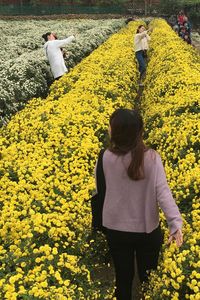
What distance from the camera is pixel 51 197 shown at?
5195 millimetres

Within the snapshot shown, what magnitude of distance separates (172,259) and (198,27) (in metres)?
50.8

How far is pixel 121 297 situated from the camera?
4.18 meters

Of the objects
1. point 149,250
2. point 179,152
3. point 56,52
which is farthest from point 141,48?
point 149,250

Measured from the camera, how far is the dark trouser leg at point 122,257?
3.79m

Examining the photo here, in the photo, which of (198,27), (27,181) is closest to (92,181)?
(27,181)

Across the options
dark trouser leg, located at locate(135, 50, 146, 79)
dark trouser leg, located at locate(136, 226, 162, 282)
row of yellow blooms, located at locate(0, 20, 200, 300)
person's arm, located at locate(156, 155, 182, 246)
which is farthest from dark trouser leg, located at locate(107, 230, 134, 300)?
dark trouser leg, located at locate(135, 50, 146, 79)

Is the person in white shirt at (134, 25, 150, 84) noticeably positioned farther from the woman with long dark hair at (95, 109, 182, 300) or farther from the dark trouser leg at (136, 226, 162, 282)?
the woman with long dark hair at (95, 109, 182, 300)

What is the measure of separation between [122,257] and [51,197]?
1.57m

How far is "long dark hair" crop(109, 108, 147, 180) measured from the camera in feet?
11.0

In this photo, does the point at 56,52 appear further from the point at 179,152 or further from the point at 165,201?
the point at 165,201

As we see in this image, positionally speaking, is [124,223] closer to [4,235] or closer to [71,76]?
[4,235]

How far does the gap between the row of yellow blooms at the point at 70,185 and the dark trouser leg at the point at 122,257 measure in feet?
0.86

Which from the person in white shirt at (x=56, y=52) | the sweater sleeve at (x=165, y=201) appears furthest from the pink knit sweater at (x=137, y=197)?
the person in white shirt at (x=56, y=52)

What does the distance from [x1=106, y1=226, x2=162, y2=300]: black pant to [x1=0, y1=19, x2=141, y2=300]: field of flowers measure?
0.32m
